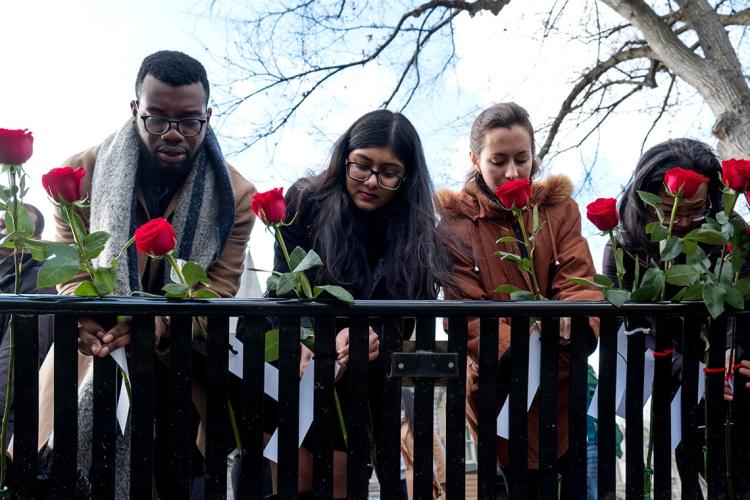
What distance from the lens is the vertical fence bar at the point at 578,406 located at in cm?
122

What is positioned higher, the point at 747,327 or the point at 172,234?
the point at 172,234

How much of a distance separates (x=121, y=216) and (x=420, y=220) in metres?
0.75

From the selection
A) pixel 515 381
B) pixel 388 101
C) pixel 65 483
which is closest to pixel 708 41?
pixel 388 101

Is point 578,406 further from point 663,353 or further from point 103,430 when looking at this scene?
point 103,430

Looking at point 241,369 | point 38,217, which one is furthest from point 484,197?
point 38,217

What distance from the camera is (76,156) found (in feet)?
6.35

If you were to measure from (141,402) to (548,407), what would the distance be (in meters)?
0.66

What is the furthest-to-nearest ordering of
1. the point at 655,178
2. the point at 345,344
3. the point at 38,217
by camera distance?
1. the point at 38,217
2. the point at 655,178
3. the point at 345,344

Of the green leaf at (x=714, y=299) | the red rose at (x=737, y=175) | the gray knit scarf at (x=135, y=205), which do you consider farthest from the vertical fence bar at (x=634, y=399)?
the gray knit scarf at (x=135, y=205)

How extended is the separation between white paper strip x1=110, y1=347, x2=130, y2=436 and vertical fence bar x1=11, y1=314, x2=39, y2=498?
0.11m

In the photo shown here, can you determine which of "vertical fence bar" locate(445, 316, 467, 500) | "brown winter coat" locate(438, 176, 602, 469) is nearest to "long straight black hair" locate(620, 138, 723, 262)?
"brown winter coat" locate(438, 176, 602, 469)

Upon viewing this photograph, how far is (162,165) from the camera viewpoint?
186 centimetres

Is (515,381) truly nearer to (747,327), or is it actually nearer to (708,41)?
(747,327)

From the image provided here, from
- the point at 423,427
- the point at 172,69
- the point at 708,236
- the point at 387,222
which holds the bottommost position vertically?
the point at 423,427
